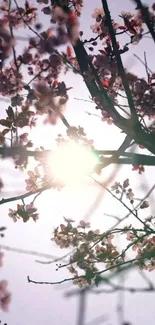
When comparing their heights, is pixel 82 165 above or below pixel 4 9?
below

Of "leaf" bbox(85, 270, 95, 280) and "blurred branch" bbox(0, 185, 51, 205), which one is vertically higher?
"blurred branch" bbox(0, 185, 51, 205)

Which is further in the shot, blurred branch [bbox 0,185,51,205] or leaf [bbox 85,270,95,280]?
leaf [bbox 85,270,95,280]

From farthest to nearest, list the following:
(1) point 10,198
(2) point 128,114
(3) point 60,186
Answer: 1. (3) point 60,186
2. (1) point 10,198
3. (2) point 128,114

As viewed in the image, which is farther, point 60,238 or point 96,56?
point 60,238

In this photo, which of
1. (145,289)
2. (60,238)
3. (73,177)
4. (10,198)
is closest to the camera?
(145,289)

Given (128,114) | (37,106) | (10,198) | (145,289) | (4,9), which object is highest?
(4,9)

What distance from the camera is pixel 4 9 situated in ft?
16.1

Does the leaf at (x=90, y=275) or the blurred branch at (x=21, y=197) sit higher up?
the blurred branch at (x=21, y=197)

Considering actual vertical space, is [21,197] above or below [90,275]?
above

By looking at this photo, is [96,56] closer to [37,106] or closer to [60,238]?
[37,106]

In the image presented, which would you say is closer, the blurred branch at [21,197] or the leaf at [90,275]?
the blurred branch at [21,197]

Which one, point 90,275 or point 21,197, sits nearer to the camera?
point 21,197

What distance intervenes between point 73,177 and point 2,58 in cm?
200

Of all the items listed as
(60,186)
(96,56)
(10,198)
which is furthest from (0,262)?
(96,56)
